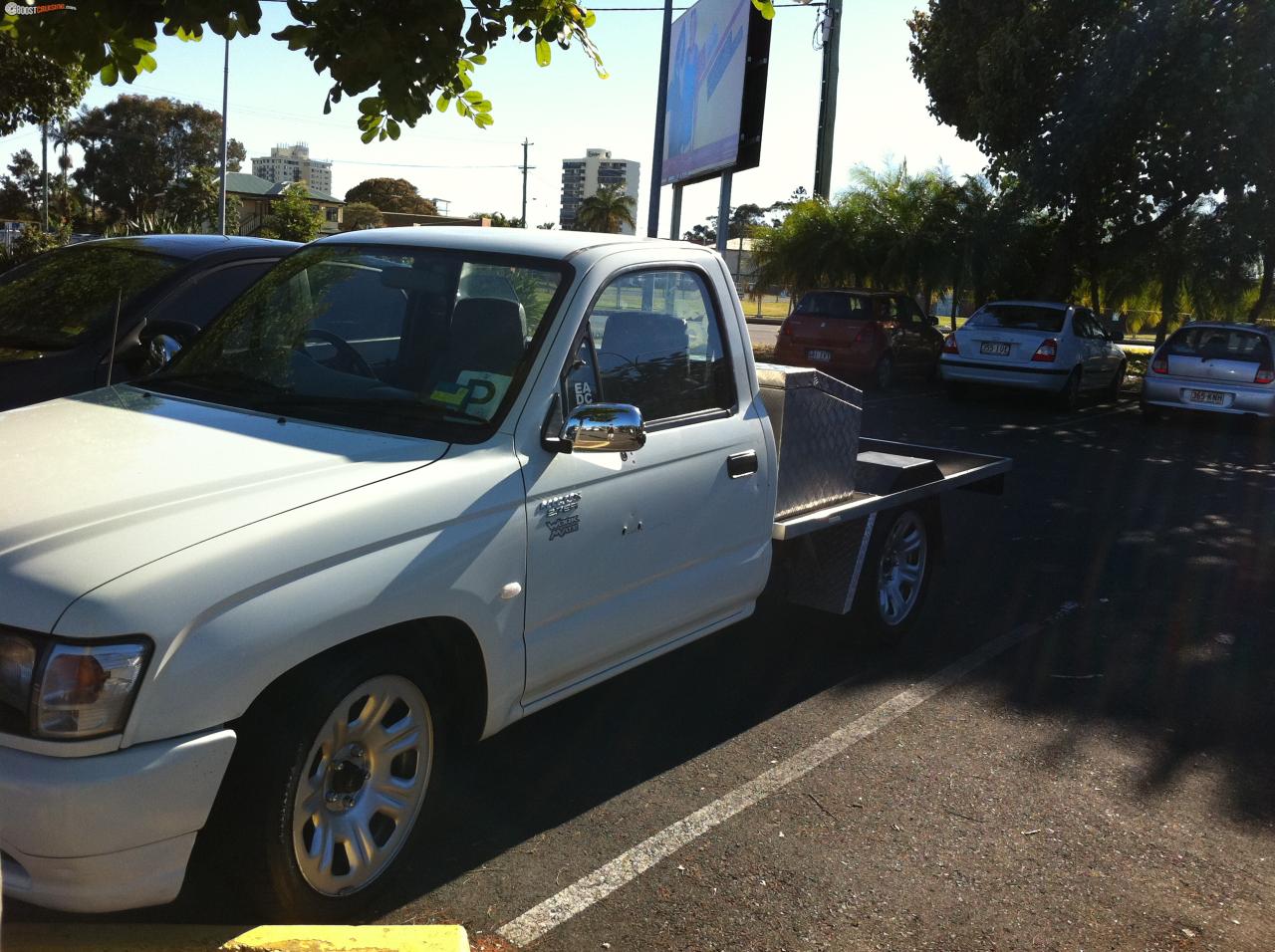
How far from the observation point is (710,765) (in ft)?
14.9

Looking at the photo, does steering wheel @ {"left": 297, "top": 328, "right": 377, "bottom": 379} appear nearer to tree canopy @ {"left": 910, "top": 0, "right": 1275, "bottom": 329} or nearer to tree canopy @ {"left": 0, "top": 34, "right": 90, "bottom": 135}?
tree canopy @ {"left": 0, "top": 34, "right": 90, "bottom": 135}

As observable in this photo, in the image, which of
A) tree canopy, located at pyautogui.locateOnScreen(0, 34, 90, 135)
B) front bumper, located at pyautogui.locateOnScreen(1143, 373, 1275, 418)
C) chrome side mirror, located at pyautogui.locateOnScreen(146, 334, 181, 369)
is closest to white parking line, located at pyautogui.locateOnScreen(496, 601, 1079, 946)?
chrome side mirror, located at pyautogui.locateOnScreen(146, 334, 181, 369)

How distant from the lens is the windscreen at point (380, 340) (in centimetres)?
383

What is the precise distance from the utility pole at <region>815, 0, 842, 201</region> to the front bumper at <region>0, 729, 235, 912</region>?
2534cm

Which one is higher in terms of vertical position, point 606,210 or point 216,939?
point 606,210

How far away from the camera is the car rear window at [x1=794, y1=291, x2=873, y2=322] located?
65.0 ft

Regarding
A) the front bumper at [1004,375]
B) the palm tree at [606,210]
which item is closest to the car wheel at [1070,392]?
the front bumper at [1004,375]

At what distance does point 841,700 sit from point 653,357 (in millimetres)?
1816

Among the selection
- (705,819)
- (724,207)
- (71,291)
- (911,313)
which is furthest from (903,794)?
(911,313)

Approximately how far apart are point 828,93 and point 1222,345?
1216cm

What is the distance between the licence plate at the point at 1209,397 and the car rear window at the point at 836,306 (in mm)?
5087

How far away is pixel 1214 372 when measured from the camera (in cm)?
1638

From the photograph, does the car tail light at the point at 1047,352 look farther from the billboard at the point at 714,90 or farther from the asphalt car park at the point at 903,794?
the asphalt car park at the point at 903,794

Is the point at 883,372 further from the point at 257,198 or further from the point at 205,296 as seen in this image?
the point at 257,198
